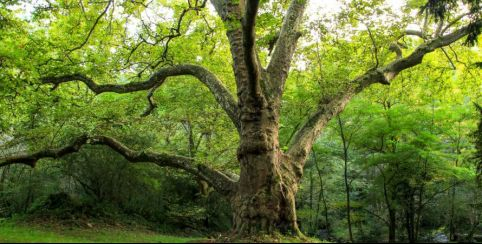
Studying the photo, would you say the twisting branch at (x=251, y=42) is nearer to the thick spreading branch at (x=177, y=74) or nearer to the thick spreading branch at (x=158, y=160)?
the thick spreading branch at (x=177, y=74)

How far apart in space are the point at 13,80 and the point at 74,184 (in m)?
10.7

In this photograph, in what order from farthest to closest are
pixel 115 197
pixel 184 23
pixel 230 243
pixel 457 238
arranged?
pixel 457 238
pixel 115 197
pixel 184 23
pixel 230 243

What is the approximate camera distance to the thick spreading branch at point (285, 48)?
27.9ft

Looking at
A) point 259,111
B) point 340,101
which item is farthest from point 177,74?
point 340,101

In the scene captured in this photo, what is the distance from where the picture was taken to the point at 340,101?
923 cm

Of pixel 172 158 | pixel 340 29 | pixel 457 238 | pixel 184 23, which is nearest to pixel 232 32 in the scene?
pixel 340 29

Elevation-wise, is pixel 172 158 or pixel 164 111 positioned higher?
pixel 164 111

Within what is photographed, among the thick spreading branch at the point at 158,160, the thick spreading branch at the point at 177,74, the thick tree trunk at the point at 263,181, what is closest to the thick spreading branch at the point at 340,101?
the thick tree trunk at the point at 263,181

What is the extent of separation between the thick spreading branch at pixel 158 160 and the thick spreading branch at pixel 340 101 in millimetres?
1606

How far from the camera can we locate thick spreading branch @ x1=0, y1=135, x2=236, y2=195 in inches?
325

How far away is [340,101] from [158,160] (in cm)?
462

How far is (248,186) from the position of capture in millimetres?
7289

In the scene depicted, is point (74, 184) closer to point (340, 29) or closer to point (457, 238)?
point (340, 29)

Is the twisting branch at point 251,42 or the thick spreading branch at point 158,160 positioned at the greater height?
the twisting branch at point 251,42
